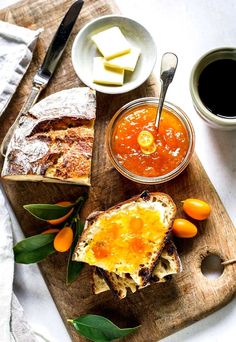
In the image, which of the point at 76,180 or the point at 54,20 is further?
the point at 54,20

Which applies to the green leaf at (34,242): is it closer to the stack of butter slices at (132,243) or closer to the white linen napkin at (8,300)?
the white linen napkin at (8,300)

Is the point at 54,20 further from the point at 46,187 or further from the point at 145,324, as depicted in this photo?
the point at 145,324

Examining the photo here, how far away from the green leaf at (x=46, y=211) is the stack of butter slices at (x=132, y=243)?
216 millimetres

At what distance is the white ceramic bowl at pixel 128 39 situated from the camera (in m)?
4.20

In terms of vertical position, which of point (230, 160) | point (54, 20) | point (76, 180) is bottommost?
point (230, 160)

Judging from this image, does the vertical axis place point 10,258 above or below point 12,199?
below

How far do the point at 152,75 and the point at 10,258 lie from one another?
1712 mm

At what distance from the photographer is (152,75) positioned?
433 centimetres

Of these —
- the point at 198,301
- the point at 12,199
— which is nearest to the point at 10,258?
the point at 12,199

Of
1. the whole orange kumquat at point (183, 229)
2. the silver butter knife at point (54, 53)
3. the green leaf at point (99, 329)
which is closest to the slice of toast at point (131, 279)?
the whole orange kumquat at point (183, 229)

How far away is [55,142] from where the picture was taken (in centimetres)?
402

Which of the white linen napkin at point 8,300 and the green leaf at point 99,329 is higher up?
the white linen napkin at point 8,300

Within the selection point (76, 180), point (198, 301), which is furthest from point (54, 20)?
point (198, 301)

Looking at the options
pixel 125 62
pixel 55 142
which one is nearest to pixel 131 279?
pixel 55 142
